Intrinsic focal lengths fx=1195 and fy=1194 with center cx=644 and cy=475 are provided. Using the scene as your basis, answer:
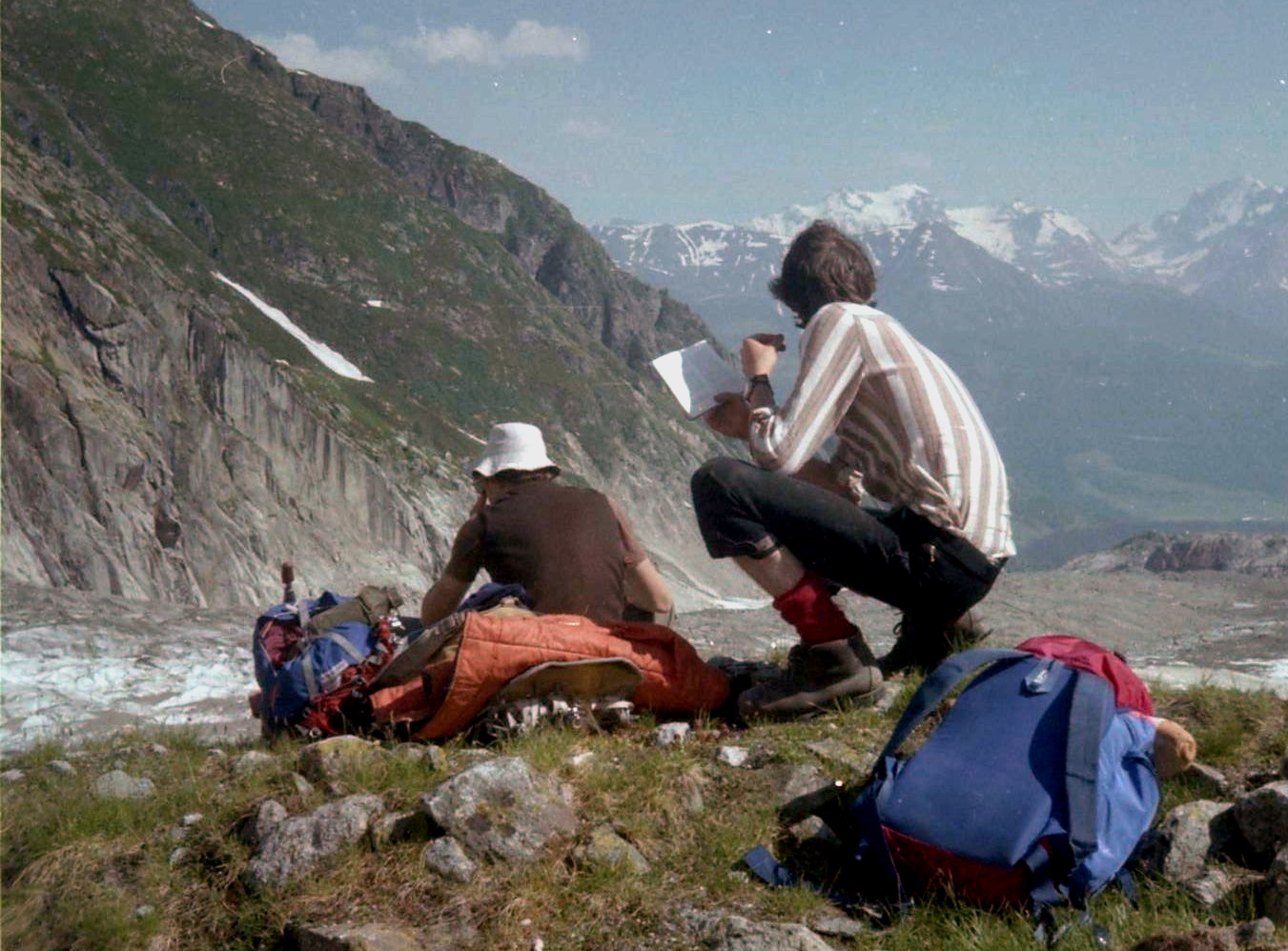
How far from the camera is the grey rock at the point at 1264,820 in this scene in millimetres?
3826

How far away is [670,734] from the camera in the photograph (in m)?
5.14

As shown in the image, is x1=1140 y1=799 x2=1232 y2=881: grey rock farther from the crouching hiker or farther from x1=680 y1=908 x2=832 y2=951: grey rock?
the crouching hiker

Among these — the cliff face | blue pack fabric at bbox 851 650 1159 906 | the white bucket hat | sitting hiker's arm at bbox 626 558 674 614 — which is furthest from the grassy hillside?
blue pack fabric at bbox 851 650 1159 906

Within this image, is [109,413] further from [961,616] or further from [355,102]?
[355,102]

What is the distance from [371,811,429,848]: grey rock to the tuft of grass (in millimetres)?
32

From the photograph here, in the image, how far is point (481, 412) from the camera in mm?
106375

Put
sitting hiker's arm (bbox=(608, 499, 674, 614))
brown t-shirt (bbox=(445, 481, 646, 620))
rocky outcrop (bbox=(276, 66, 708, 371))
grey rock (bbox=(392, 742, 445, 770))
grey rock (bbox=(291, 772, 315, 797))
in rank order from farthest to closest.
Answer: rocky outcrop (bbox=(276, 66, 708, 371)) < sitting hiker's arm (bbox=(608, 499, 674, 614)) < brown t-shirt (bbox=(445, 481, 646, 620)) < grey rock (bbox=(392, 742, 445, 770)) < grey rock (bbox=(291, 772, 315, 797))

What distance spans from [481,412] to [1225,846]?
103960mm

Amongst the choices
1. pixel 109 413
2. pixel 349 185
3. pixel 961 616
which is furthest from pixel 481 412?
pixel 961 616

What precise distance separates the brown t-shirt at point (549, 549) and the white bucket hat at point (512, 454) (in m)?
0.15

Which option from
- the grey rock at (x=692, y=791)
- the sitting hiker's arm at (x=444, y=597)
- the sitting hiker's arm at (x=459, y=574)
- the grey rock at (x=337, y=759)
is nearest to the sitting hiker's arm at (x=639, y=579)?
the sitting hiker's arm at (x=459, y=574)

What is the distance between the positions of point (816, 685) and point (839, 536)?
79 cm

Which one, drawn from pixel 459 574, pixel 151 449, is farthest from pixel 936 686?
pixel 151 449

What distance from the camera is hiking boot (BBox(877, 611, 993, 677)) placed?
5.85 m
